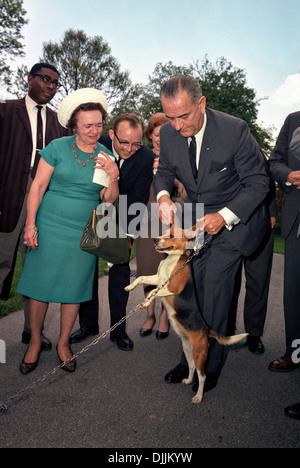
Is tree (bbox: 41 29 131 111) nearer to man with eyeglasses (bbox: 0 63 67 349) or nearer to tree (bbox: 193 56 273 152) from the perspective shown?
tree (bbox: 193 56 273 152)

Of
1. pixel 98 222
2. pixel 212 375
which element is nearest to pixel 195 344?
pixel 212 375

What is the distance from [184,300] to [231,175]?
110 centimetres

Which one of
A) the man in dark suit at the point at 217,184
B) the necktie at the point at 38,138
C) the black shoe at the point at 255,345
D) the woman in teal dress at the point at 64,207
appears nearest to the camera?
the man in dark suit at the point at 217,184

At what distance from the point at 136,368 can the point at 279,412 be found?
1299mm

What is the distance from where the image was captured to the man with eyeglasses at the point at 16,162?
12.1 ft

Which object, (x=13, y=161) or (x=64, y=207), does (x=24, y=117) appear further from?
(x=64, y=207)

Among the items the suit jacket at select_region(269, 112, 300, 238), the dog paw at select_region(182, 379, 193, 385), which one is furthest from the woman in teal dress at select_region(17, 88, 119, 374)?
the suit jacket at select_region(269, 112, 300, 238)

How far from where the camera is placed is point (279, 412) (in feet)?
9.12

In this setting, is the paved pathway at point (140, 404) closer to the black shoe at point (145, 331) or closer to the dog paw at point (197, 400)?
the dog paw at point (197, 400)

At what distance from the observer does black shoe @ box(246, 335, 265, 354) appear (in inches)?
158

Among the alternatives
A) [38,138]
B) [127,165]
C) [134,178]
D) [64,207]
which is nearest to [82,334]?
[64,207]

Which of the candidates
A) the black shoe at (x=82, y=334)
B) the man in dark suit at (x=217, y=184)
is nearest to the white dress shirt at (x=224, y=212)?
the man in dark suit at (x=217, y=184)

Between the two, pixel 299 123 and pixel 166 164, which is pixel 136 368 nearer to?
pixel 166 164

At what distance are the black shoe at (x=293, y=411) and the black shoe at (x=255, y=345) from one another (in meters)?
1.28
